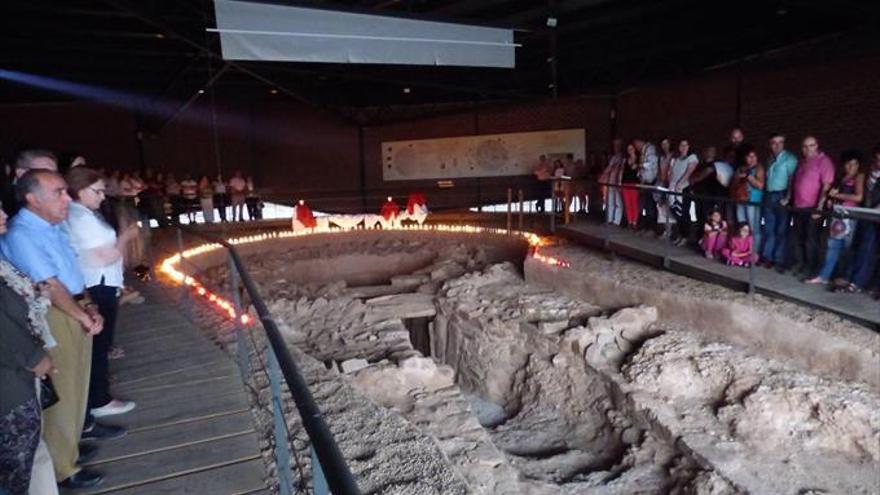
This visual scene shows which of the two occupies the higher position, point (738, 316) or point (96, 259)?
point (96, 259)

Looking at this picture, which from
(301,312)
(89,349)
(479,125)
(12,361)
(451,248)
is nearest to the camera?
(12,361)

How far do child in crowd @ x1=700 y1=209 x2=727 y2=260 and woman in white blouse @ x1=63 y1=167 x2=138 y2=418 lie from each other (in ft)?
21.0

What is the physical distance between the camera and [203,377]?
4148 millimetres

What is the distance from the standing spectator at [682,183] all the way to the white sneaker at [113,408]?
6.74 metres

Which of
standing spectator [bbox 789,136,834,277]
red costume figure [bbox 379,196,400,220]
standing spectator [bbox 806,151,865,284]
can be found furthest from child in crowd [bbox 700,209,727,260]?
red costume figure [bbox 379,196,400,220]

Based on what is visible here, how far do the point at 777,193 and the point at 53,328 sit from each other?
679 centimetres

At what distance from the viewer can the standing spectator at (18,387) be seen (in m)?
2.07

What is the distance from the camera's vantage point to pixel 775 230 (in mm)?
6582

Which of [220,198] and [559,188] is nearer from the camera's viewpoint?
[559,188]

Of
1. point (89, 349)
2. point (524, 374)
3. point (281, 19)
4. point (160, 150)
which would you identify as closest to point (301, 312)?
point (524, 374)

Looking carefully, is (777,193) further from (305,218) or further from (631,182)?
(305,218)

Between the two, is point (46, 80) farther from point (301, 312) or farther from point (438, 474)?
point (438, 474)

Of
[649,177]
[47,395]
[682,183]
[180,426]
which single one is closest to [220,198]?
[649,177]

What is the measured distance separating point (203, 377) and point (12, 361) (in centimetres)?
212
